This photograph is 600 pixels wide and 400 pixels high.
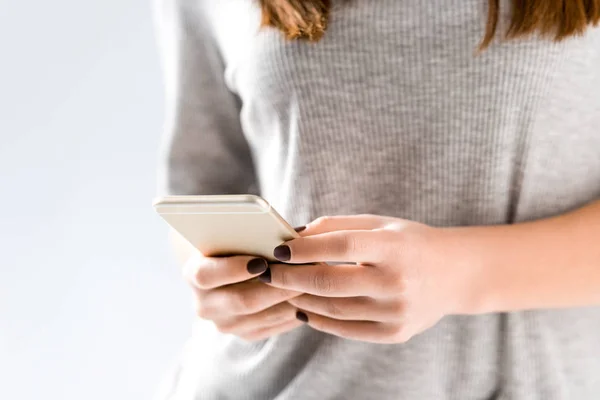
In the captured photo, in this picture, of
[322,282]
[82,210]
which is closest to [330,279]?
[322,282]

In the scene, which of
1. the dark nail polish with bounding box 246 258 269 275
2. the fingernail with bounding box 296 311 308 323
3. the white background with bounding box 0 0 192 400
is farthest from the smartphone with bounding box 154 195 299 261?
the white background with bounding box 0 0 192 400

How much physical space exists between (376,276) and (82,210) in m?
0.74

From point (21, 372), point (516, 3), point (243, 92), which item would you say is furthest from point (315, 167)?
point (21, 372)

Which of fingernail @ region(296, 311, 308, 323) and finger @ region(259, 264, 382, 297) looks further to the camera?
fingernail @ region(296, 311, 308, 323)

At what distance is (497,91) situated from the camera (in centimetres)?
67

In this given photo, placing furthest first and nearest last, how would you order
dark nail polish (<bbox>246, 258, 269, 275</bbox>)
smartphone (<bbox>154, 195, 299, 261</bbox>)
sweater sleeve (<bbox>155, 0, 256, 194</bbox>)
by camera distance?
sweater sleeve (<bbox>155, 0, 256, 194</bbox>), dark nail polish (<bbox>246, 258, 269, 275</bbox>), smartphone (<bbox>154, 195, 299, 261</bbox>)

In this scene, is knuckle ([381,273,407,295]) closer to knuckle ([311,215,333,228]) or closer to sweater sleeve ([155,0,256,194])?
knuckle ([311,215,333,228])

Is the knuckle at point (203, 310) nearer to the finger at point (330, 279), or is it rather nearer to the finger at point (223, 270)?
the finger at point (223, 270)

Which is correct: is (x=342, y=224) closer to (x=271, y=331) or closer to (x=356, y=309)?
(x=356, y=309)

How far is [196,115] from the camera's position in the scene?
0.88 m

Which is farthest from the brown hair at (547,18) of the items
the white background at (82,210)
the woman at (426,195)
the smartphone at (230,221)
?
the white background at (82,210)

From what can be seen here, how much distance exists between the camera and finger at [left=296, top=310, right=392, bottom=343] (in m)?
0.65

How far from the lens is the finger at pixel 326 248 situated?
22.1 inches

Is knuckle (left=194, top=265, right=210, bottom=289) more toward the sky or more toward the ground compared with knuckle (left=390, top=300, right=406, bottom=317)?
more toward the sky
